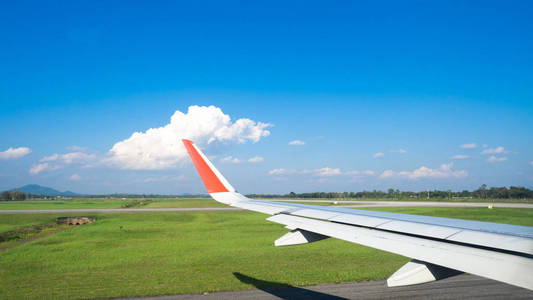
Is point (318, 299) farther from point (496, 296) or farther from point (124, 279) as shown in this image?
point (124, 279)

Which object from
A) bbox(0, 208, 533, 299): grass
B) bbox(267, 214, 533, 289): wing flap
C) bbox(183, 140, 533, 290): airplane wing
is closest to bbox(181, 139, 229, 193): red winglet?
bbox(183, 140, 533, 290): airplane wing

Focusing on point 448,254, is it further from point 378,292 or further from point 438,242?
point 378,292

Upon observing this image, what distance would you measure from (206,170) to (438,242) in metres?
4.42

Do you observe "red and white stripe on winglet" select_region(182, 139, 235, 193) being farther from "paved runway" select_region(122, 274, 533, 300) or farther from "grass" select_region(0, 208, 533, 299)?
"grass" select_region(0, 208, 533, 299)

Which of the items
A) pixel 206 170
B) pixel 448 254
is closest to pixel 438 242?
pixel 448 254

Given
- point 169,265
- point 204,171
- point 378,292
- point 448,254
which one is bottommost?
point 169,265

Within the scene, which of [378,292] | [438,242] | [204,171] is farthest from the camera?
[378,292]

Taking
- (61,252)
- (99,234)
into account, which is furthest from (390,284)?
(99,234)

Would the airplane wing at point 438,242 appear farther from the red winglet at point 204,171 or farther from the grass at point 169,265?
the grass at point 169,265

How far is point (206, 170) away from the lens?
20.8ft

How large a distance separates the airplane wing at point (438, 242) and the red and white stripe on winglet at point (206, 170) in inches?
78.0

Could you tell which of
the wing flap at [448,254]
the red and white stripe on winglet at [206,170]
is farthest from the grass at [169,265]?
the wing flap at [448,254]

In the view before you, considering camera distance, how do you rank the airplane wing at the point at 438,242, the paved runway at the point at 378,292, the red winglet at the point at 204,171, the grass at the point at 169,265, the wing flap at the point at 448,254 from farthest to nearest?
1. the grass at the point at 169,265
2. the paved runway at the point at 378,292
3. the red winglet at the point at 204,171
4. the airplane wing at the point at 438,242
5. the wing flap at the point at 448,254

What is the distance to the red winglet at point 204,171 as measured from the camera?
629cm
